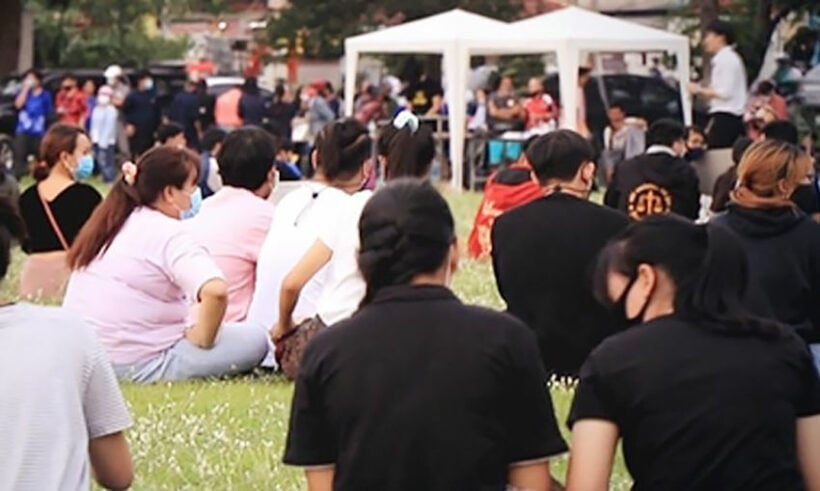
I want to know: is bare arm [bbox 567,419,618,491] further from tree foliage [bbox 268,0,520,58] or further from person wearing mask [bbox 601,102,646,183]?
tree foliage [bbox 268,0,520,58]


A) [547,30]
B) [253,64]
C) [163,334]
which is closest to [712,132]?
[547,30]

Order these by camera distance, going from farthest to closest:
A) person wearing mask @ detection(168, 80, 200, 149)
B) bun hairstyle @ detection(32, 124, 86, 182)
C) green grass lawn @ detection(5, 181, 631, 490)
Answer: person wearing mask @ detection(168, 80, 200, 149) < bun hairstyle @ detection(32, 124, 86, 182) < green grass lawn @ detection(5, 181, 631, 490)

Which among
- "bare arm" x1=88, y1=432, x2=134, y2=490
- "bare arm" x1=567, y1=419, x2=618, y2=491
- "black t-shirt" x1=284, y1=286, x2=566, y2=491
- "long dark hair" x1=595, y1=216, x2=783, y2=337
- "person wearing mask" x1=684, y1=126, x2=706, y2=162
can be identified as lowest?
"person wearing mask" x1=684, y1=126, x2=706, y2=162

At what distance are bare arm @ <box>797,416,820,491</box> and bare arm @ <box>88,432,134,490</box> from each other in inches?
63.2

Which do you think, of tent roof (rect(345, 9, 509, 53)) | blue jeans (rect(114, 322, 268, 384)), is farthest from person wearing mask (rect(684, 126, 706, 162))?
tent roof (rect(345, 9, 509, 53))

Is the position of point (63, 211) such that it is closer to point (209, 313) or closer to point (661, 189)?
point (209, 313)

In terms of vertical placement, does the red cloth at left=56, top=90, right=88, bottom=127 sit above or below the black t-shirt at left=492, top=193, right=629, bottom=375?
below

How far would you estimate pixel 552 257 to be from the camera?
→ 7.64 m

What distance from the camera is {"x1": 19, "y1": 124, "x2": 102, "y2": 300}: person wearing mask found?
11.5 metres

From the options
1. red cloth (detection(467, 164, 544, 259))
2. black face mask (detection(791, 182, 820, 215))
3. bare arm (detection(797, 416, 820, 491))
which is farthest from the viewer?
red cloth (detection(467, 164, 544, 259))

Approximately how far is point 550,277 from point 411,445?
368 cm

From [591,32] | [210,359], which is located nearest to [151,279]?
[210,359]

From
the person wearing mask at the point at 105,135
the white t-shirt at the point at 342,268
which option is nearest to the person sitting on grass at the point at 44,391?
the white t-shirt at the point at 342,268

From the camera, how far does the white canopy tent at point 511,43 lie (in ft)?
81.8
